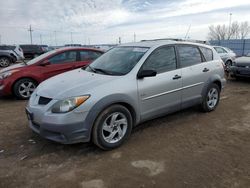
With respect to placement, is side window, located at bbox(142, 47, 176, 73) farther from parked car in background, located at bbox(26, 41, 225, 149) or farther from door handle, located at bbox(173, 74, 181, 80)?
door handle, located at bbox(173, 74, 181, 80)

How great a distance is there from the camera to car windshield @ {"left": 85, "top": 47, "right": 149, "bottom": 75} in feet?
14.0

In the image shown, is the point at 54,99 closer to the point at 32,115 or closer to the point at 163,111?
the point at 32,115

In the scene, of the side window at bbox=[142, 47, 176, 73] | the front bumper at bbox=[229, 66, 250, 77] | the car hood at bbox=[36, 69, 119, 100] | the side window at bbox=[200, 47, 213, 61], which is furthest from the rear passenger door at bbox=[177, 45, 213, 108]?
the front bumper at bbox=[229, 66, 250, 77]

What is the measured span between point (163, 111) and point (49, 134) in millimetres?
2058

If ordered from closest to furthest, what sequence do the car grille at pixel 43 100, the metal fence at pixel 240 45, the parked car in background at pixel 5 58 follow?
the car grille at pixel 43 100 < the parked car in background at pixel 5 58 < the metal fence at pixel 240 45

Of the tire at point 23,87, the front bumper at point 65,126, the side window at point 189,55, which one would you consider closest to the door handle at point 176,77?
the side window at point 189,55

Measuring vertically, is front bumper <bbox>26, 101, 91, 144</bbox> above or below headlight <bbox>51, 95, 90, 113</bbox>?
below

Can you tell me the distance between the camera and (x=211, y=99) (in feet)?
18.8

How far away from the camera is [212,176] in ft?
10.3

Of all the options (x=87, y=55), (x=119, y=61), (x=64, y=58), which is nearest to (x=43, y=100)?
(x=119, y=61)

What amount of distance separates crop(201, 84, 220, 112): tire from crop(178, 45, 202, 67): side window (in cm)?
72

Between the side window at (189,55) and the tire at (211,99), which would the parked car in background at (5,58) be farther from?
the tire at (211,99)

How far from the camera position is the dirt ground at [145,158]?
3.07 m

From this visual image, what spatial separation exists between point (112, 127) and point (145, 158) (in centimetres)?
68
